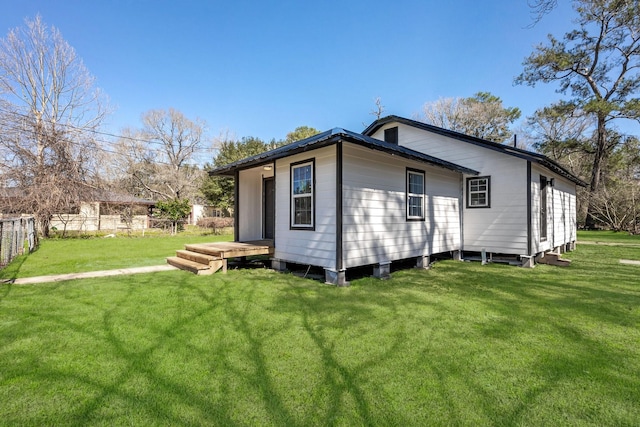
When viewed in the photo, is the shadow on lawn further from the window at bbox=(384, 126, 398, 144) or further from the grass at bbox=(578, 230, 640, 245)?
the grass at bbox=(578, 230, 640, 245)

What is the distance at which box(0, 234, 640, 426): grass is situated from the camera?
1986mm

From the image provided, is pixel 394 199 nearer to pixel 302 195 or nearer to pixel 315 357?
pixel 302 195

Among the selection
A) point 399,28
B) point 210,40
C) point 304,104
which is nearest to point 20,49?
point 210,40

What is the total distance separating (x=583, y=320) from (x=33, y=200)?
19409 mm

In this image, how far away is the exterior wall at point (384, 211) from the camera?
18.9 feet

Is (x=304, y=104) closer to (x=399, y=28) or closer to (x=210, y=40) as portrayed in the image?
(x=210, y=40)

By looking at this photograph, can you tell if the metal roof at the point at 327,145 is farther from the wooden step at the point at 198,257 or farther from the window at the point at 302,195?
the wooden step at the point at 198,257

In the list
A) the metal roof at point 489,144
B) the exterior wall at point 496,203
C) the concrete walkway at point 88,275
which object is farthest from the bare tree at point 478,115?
the concrete walkway at point 88,275

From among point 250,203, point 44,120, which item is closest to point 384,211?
point 250,203

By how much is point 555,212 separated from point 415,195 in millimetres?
6374

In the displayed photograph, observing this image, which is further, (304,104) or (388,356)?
(304,104)

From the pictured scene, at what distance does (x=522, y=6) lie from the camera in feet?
19.6

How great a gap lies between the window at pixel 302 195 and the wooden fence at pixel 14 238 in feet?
21.0

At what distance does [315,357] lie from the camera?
274 cm
